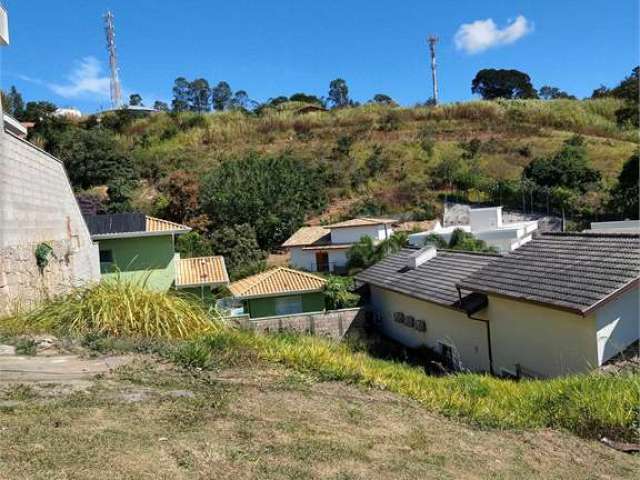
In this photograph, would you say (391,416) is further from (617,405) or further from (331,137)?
(331,137)

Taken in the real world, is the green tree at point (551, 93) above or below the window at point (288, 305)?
above

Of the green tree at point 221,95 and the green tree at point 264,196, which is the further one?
the green tree at point 221,95

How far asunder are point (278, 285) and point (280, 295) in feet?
1.37

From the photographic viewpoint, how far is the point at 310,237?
31.5m

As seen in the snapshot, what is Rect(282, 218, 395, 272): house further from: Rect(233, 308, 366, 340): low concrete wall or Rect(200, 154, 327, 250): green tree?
Rect(233, 308, 366, 340): low concrete wall

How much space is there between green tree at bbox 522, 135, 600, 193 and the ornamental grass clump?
34466 millimetres

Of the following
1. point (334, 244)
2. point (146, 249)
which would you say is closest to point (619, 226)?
point (334, 244)

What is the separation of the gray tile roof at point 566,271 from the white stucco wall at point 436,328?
4.24 feet

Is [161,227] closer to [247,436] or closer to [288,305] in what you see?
[288,305]

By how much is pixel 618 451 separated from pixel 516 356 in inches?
278

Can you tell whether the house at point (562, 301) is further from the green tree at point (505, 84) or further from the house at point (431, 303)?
the green tree at point (505, 84)

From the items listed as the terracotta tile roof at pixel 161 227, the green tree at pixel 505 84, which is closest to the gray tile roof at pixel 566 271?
the terracotta tile roof at pixel 161 227

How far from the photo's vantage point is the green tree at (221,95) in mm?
68438

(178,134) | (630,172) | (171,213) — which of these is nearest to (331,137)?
(178,134)
